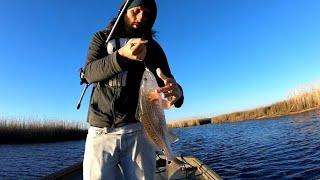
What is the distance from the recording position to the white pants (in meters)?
3.23

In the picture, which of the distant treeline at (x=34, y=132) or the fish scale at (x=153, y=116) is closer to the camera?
the fish scale at (x=153, y=116)

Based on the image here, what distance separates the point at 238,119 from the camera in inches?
1929

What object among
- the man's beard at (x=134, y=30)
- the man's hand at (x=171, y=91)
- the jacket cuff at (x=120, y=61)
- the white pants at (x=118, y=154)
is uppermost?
the man's beard at (x=134, y=30)

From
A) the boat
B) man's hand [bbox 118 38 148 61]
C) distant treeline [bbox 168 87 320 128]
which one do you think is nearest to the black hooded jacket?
man's hand [bbox 118 38 148 61]

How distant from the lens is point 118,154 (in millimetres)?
3309

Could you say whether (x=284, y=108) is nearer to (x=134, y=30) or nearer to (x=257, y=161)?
(x=257, y=161)

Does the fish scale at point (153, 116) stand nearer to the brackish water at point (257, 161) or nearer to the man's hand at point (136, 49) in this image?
the man's hand at point (136, 49)

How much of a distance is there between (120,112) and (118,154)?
1.18 feet

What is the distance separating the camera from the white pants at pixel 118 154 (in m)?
3.23

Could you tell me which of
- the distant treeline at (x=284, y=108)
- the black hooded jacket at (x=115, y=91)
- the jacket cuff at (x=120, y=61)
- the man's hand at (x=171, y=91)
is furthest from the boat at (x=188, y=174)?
the distant treeline at (x=284, y=108)

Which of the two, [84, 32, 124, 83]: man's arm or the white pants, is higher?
[84, 32, 124, 83]: man's arm

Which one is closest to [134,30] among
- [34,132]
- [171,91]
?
[171,91]

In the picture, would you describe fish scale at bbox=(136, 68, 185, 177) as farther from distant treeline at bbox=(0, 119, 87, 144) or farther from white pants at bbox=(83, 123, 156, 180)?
distant treeline at bbox=(0, 119, 87, 144)

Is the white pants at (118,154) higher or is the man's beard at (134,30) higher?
the man's beard at (134,30)
